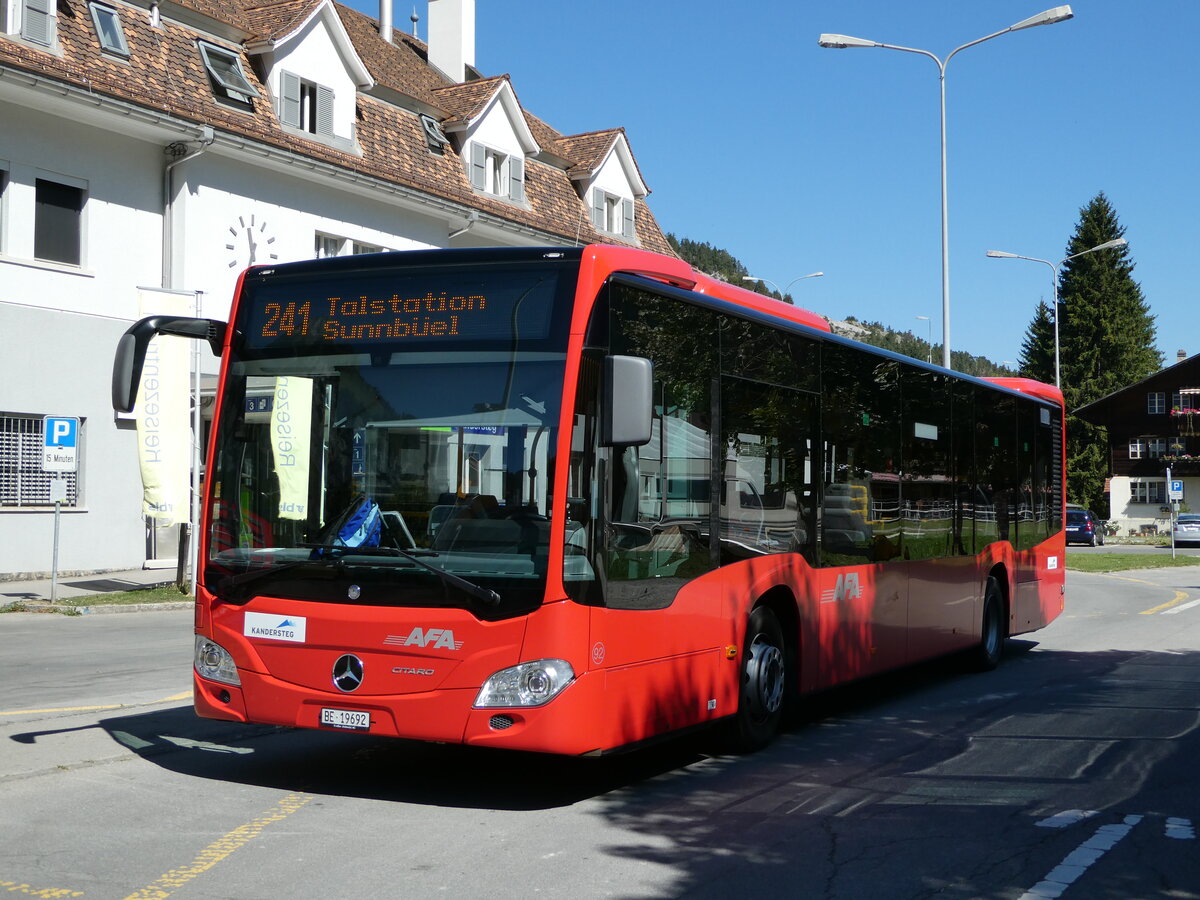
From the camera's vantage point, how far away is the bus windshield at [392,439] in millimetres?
6484

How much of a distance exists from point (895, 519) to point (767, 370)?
9.20ft

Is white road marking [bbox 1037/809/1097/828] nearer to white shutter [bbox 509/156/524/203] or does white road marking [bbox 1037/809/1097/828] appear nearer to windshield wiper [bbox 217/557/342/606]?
windshield wiper [bbox 217/557/342/606]

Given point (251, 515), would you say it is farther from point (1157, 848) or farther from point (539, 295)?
point (1157, 848)

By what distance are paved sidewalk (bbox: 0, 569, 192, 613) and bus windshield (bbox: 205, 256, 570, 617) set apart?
1196 cm

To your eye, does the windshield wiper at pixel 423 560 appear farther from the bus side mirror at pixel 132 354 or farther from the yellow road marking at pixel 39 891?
the yellow road marking at pixel 39 891

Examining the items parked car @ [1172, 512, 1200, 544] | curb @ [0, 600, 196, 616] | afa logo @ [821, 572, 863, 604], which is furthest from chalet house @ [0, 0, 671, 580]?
parked car @ [1172, 512, 1200, 544]

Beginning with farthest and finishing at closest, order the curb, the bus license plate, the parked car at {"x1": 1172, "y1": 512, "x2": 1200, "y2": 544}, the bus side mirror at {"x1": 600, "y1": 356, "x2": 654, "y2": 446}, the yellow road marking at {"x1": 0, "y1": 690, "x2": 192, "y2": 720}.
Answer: the parked car at {"x1": 1172, "y1": 512, "x2": 1200, "y2": 544}, the curb, the yellow road marking at {"x1": 0, "y1": 690, "x2": 192, "y2": 720}, the bus license plate, the bus side mirror at {"x1": 600, "y1": 356, "x2": 654, "y2": 446}

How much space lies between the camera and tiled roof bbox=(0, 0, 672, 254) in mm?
22250

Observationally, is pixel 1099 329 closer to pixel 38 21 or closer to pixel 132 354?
pixel 38 21

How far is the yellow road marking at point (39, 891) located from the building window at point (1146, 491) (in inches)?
3387

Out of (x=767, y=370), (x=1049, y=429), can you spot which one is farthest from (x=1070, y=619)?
(x=767, y=370)

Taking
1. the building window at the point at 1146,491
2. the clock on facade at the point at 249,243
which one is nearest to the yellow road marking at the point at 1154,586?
the clock on facade at the point at 249,243

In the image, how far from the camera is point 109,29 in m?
23.0

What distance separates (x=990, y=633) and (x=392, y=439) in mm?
8532
